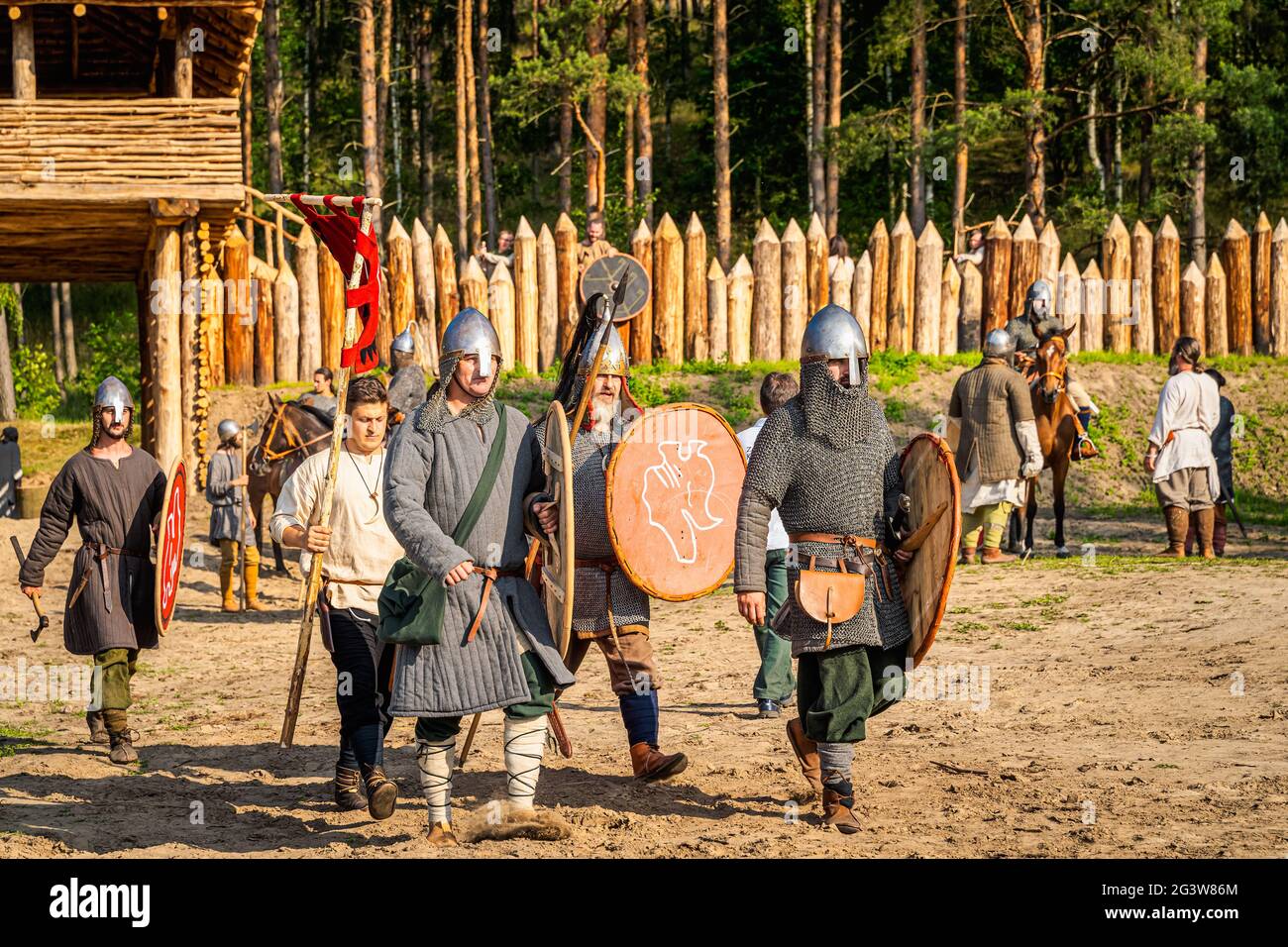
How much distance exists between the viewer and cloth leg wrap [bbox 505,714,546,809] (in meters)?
5.69

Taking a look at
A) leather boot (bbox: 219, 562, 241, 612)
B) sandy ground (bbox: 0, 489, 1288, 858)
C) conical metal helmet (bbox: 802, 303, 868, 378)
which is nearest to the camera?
sandy ground (bbox: 0, 489, 1288, 858)

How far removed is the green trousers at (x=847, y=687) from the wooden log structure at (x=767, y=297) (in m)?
12.9

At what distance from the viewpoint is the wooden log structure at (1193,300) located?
1930cm

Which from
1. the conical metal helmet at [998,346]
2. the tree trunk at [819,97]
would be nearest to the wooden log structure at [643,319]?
the conical metal helmet at [998,346]

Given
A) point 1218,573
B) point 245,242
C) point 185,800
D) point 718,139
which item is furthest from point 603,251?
point 185,800

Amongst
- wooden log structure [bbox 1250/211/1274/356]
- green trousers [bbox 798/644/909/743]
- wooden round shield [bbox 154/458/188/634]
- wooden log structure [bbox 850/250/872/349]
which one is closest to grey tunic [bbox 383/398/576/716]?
green trousers [bbox 798/644/909/743]

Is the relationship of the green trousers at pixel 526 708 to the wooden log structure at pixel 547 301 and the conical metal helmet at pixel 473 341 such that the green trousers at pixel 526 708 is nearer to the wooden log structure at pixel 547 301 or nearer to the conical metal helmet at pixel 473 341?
the conical metal helmet at pixel 473 341

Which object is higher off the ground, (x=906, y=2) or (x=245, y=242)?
(x=906, y=2)

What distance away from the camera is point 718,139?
25.4 meters

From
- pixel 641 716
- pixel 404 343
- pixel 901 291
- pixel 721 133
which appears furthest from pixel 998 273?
pixel 641 716

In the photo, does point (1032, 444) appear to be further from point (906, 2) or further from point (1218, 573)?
point (906, 2)

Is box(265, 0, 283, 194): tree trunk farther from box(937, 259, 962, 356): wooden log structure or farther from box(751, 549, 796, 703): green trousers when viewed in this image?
box(751, 549, 796, 703): green trousers

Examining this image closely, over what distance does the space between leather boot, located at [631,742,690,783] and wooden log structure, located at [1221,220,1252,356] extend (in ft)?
48.1

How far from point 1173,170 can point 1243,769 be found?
22447 millimetres
